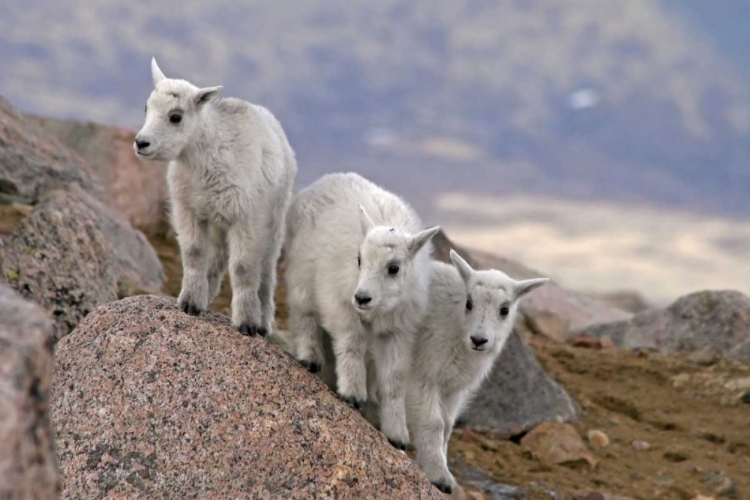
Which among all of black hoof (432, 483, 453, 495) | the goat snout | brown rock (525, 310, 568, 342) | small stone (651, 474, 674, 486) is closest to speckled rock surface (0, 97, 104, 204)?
the goat snout

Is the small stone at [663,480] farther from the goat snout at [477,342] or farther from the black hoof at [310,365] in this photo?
the black hoof at [310,365]

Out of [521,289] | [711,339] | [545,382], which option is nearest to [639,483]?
[545,382]

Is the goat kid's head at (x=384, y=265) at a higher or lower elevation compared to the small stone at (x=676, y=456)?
higher

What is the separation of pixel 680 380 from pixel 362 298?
1072 centimetres

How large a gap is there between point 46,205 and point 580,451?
8384mm

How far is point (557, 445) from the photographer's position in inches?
538

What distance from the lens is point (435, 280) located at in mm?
10102

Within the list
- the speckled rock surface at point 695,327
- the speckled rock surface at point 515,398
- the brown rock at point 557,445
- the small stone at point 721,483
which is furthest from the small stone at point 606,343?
the small stone at point 721,483

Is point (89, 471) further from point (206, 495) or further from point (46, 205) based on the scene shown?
point (46, 205)

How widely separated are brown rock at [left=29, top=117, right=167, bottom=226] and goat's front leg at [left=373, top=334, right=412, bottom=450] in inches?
514

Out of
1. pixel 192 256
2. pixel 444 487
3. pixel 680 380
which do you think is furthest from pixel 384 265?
pixel 680 380

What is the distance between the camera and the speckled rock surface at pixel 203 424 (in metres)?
7.75

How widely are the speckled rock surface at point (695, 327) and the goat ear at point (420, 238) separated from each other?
11044mm

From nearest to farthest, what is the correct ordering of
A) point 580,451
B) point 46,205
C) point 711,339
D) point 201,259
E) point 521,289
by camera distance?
point 201,259 → point 521,289 → point 46,205 → point 580,451 → point 711,339
